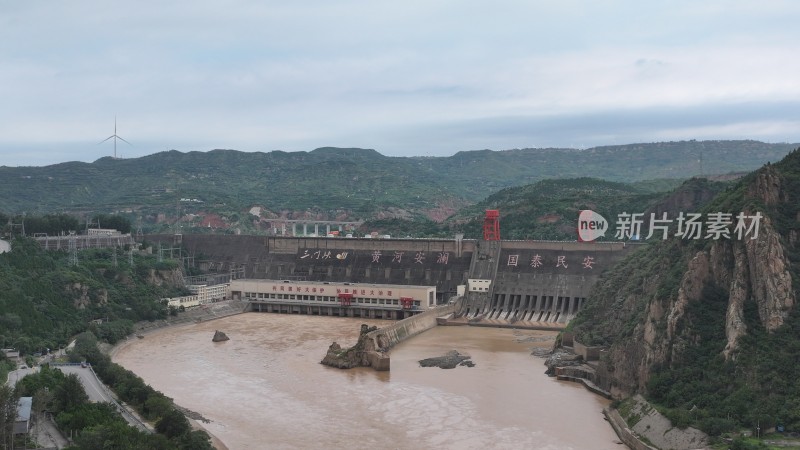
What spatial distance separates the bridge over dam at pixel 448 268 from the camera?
63938mm

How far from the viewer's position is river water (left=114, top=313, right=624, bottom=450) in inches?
1324

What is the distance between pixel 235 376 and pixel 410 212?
100916 mm

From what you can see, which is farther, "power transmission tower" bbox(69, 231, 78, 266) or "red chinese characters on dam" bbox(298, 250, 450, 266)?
"red chinese characters on dam" bbox(298, 250, 450, 266)

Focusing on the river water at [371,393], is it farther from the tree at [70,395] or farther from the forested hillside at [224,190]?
the forested hillside at [224,190]

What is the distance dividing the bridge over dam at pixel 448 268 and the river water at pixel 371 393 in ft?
21.4

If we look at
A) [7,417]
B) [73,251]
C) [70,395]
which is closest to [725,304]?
[70,395]

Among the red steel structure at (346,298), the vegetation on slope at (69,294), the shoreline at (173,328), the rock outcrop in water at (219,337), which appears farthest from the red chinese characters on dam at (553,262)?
the vegetation on slope at (69,294)

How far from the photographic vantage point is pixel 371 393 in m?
41.0

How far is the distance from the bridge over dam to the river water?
651 centimetres

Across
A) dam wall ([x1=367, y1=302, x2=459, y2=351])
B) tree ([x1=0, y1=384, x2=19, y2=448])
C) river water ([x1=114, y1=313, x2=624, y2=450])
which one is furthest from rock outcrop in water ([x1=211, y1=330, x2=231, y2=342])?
tree ([x1=0, y1=384, x2=19, y2=448])

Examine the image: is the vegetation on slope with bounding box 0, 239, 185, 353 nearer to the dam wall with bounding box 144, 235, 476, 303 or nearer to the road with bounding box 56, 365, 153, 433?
the road with bounding box 56, 365, 153, 433

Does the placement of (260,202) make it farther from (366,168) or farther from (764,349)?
(764,349)

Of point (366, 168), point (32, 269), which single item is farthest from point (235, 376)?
point (366, 168)

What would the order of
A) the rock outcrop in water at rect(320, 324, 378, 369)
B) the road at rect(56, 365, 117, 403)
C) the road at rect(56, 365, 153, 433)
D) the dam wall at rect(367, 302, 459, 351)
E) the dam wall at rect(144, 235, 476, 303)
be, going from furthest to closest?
the dam wall at rect(144, 235, 476, 303), the dam wall at rect(367, 302, 459, 351), the rock outcrop in water at rect(320, 324, 378, 369), the road at rect(56, 365, 117, 403), the road at rect(56, 365, 153, 433)
